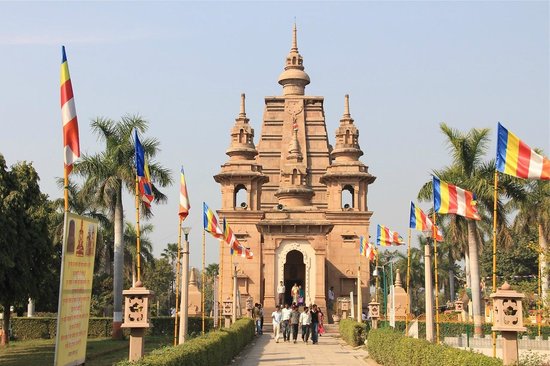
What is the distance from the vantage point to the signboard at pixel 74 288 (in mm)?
11695

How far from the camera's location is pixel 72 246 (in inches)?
476

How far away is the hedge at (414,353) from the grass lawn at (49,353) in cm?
954

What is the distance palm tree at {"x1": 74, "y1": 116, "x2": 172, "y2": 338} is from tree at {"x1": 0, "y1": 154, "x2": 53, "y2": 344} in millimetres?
5991

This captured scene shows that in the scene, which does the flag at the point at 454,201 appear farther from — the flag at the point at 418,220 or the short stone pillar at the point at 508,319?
the short stone pillar at the point at 508,319

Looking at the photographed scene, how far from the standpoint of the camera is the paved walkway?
1091 inches

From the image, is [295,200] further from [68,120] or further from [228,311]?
[68,120]

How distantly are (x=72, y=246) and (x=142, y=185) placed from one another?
13.0 meters

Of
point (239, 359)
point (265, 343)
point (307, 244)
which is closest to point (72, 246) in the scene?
point (239, 359)

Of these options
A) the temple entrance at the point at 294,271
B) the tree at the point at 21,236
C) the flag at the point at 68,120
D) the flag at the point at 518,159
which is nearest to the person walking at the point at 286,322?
the tree at the point at 21,236

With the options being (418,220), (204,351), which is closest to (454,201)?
(418,220)

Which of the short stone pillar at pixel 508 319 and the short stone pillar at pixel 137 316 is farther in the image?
the short stone pillar at pixel 137 316

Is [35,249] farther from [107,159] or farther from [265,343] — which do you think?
[265,343]

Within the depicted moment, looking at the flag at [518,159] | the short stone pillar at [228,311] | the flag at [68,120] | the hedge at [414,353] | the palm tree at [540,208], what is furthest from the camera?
the palm tree at [540,208]

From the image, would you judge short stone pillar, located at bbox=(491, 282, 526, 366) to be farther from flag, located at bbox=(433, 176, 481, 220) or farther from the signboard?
the signboard
